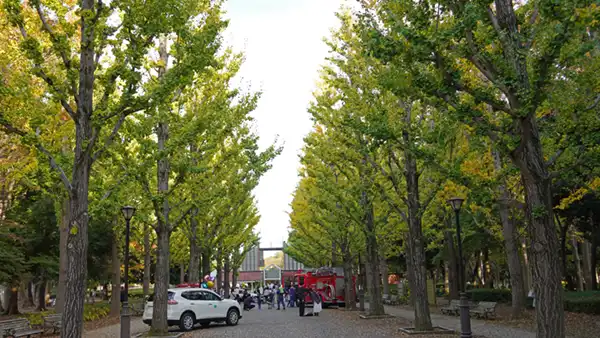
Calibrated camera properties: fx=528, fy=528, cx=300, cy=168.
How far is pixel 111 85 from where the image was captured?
30.5 ft

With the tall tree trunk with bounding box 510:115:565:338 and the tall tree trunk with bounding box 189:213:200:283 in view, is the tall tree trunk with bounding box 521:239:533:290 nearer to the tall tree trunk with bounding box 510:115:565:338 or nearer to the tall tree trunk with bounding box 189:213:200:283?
the tall tree trunk with bounding box 189:213:200:283

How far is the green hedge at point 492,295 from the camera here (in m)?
24.5

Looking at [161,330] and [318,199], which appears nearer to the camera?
[161,330]

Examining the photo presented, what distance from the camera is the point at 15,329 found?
1480 centimetres

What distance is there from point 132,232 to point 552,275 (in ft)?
84.2

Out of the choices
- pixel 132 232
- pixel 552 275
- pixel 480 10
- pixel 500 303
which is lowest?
pixel 500 303

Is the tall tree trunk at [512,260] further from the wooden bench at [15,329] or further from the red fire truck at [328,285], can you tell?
the red fire truck at [328,285]

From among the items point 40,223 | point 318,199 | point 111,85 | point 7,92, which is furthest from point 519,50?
point 40,223

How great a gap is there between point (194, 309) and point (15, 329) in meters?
6.06

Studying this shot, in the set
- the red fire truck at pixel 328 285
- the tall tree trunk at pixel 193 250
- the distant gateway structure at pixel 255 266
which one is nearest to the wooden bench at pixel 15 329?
the tall tree trunk at pixel 193 250

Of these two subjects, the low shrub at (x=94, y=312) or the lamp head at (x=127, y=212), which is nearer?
the lamp head at (x=127, y=212)

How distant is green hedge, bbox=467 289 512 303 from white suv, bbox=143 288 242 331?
12121 mm

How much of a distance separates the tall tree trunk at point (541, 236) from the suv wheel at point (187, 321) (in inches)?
521

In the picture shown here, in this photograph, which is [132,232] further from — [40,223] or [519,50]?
[519,50]
